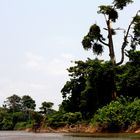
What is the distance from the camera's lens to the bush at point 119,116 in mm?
41750

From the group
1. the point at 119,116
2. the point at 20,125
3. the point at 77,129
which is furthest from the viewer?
the point at 20,125

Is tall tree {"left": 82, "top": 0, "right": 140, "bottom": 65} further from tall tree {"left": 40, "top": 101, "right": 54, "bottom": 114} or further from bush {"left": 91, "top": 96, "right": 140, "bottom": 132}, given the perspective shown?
tall tree {"left": 40, "top": 101, "right": 54, "bottom": 114}

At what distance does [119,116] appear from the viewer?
42.7m

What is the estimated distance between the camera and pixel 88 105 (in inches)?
2206

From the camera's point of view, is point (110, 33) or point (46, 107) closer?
point (110, 33)

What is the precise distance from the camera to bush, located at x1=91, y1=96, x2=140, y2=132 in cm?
4175

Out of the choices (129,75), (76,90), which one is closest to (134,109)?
(129,75)

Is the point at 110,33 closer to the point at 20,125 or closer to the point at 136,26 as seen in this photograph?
the point at 136,26

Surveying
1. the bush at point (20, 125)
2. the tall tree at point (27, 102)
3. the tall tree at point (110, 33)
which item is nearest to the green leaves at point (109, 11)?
the tall tree at point (110, 33)

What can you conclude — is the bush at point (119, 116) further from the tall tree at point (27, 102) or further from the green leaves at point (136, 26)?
the tall tree at point (27, 102)

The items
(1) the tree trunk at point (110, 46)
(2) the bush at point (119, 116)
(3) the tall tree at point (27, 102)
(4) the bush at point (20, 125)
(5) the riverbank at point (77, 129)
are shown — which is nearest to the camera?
(2) the bush at point (119, 116)

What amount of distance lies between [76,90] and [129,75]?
537 inches

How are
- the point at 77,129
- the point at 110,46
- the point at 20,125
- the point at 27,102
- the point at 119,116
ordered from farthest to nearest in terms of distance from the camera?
the point at 27,102, the point at 20,125, the point at 77,129, the point at 110,46, the point at 119,116

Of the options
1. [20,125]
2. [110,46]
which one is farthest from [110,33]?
[20,125]
